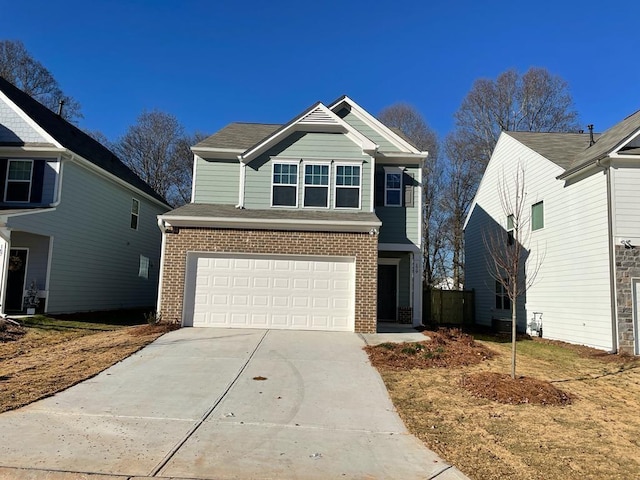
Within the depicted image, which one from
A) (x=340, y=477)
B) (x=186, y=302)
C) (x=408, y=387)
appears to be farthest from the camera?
(x=186, y=302)

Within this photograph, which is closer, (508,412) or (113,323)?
(508,412)

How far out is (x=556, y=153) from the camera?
16.0m

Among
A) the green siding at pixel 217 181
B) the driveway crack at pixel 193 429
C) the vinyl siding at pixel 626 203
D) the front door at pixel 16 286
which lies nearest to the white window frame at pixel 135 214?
the front door at pixel 16 286

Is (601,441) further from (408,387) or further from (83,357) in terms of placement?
(83,357)

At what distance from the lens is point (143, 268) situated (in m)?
22.8

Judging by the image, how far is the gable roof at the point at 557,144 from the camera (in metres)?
15.5

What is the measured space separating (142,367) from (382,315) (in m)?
9.57

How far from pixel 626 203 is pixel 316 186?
8871mm

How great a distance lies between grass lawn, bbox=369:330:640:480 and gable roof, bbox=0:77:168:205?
47.4 ft

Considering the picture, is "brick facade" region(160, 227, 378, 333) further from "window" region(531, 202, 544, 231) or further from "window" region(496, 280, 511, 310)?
"window" region(496, 280, 511, 310)

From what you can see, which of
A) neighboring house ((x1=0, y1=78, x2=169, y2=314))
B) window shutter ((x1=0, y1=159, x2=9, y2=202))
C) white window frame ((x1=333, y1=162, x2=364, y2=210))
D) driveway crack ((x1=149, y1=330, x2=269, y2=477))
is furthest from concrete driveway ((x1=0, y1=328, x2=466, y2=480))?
window shutter ((x1=0, y1=159, x2=9, y2=202))

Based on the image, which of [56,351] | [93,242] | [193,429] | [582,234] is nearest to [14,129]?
[93,242]

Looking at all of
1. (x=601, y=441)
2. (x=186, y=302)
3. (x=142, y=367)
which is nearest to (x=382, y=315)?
(x=186, y=302)

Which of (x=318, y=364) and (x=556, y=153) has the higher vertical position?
(x=556, y=153)
